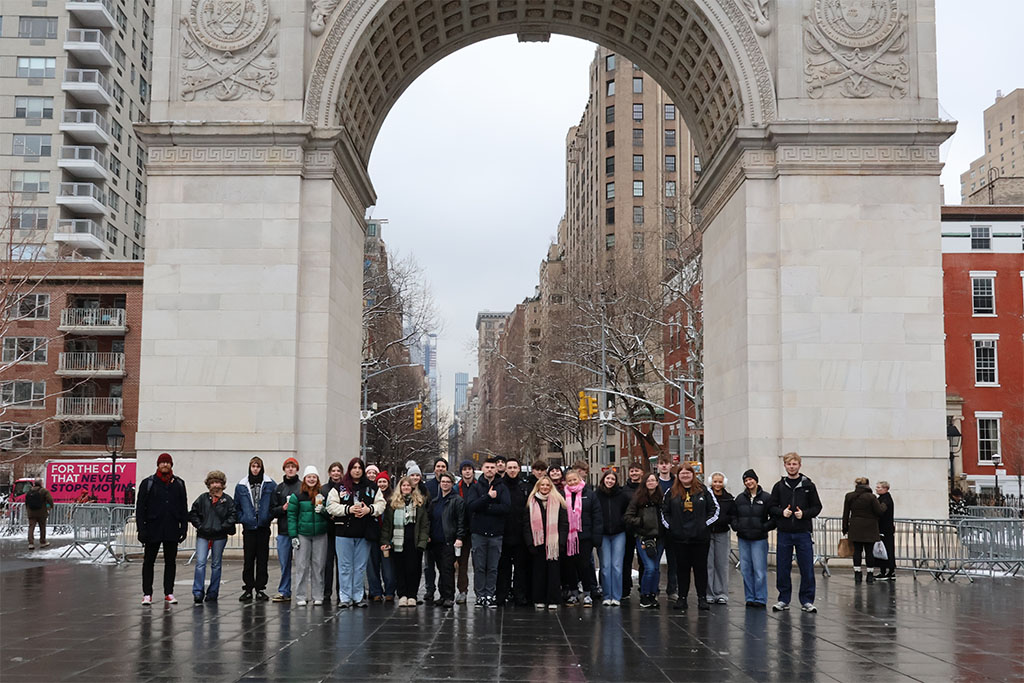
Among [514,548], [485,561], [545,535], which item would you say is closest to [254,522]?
[485,561]

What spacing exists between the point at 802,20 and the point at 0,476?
157ft

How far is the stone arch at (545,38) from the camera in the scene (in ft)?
72.5

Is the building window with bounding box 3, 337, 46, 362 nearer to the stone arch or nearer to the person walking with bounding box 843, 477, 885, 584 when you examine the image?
the stone arch

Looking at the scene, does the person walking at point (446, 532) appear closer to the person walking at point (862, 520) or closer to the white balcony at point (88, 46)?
the person walking at point (862, 520)

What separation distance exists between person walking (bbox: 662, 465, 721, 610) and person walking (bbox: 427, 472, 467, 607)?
308cm

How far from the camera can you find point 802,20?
2188 centimetres

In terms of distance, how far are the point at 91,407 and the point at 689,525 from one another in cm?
4908

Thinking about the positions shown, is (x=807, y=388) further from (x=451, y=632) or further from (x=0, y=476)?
(x=0, y=476)

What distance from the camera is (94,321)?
5650 cm

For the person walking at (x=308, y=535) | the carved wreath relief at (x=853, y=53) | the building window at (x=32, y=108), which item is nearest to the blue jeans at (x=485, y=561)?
the person walking at (x=308, y=535)

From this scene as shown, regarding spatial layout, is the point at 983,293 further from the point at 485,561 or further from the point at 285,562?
the point at 285,562

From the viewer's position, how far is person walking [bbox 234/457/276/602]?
50.3 ft

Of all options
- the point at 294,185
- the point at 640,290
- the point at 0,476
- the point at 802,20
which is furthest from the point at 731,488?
the point at 0,476

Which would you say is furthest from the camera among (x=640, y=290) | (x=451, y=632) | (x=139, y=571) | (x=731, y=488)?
(x=640, y=290)
